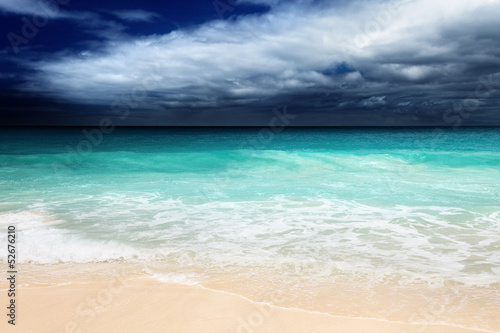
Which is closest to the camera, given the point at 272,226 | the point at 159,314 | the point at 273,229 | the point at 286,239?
the point at 159,314

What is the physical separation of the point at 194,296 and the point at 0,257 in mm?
3460

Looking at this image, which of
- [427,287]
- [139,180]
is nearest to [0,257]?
[427,287]

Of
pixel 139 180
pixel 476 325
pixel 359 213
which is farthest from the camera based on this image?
pixel 139 180

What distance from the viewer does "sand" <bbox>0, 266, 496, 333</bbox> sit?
10.8 ft

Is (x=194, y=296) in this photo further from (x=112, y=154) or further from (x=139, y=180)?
(x=112, y=154)

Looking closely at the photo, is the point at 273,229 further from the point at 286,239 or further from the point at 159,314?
the point at 159,314

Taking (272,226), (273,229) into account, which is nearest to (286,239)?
(273,229)

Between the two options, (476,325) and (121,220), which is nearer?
(476,325)

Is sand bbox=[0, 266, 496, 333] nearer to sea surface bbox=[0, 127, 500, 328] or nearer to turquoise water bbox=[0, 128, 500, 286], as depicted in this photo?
sea surface bbox=[0, 127, 500, 328]

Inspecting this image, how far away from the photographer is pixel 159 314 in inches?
141

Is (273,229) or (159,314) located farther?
(273,229)

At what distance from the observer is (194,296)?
13.1ft

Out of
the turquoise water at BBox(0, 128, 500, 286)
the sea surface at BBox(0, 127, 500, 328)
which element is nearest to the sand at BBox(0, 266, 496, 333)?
the sea surface at BBox(0, 127, 500, 328)

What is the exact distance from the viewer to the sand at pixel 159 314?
3297 mm
